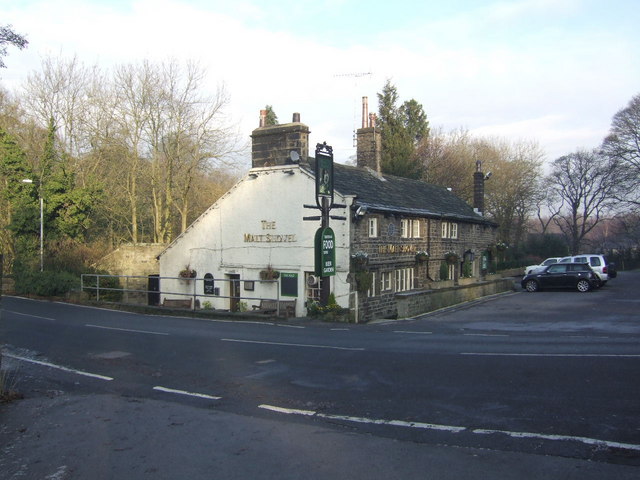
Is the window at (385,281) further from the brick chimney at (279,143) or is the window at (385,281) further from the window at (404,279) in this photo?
the brick chimney at (279,143)

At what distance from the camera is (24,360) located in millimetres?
12391

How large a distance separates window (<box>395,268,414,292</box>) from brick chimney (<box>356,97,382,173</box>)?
21.5 feet

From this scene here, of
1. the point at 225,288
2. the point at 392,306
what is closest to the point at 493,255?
the point at 392,306

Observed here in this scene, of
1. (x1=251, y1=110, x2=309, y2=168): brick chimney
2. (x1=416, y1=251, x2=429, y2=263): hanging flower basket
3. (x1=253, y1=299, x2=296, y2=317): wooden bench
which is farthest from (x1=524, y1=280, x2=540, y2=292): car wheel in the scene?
(x1=251, y1=110, x2=309, y2=168): brick chimney

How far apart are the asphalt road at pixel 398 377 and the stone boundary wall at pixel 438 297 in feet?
7.83

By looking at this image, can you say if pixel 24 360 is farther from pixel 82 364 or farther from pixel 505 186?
pixel 505 186

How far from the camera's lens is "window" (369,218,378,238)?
23.4m

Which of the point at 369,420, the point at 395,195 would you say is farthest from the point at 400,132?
the point at 369,420

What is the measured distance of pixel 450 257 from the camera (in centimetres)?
2944

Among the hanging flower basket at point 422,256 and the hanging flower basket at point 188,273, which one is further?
the hanging flower basket at point 188,273

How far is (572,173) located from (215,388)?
55.1 m

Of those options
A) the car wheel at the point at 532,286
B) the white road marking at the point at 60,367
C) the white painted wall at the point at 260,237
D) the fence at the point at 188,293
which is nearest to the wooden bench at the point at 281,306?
the fence at the point at 188,293

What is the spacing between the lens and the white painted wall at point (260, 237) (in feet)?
76.6

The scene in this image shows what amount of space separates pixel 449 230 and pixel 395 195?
17.5 ft
